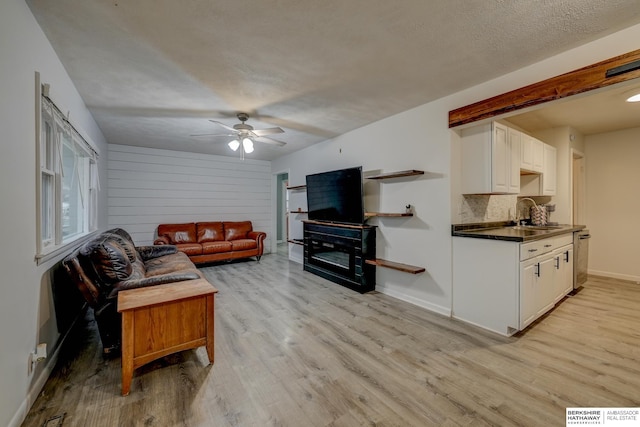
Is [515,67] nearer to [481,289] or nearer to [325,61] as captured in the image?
[325,61]

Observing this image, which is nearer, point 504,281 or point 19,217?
point 19,217

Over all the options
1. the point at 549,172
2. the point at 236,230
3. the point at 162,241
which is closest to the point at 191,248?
the point at 162,241

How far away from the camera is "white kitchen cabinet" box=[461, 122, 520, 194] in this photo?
2.83 m

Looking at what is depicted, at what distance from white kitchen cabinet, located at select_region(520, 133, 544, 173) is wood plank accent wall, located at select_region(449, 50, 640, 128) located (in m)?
1.13

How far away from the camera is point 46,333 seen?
6.37ft

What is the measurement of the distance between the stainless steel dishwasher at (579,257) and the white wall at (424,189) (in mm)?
2014

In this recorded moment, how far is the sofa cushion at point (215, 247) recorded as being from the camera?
5.34 meters

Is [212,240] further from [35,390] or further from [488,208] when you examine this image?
[488,208]

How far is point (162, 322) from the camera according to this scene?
1928 millimetres

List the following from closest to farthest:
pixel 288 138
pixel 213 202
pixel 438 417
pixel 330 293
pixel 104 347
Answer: pixel 438 417 → pixel 104 347 → pixel 330 293 → pixel 288 138 → pixel 213 202

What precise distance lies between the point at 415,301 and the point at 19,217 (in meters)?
3.66

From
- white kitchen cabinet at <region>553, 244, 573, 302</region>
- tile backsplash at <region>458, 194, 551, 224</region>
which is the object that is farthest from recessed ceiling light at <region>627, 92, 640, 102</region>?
white kitchen cabinet at <region>553, 244, 573, 302</region>

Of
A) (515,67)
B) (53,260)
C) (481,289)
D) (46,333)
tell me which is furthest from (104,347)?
(515,67)

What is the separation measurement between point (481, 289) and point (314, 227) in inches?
112
